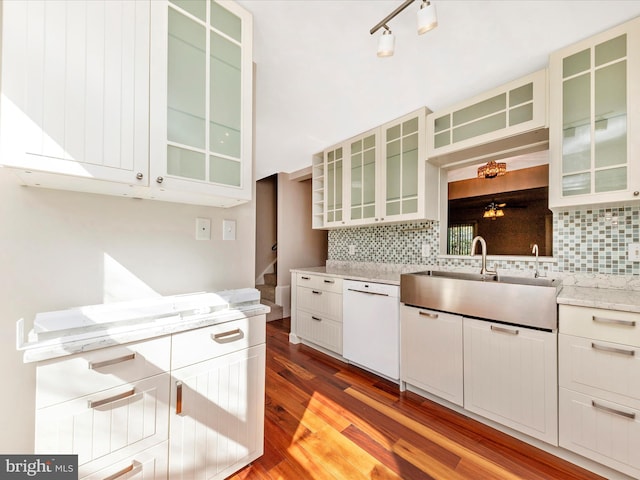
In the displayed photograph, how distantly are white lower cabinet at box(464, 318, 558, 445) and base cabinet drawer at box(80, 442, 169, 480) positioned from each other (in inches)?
70.8

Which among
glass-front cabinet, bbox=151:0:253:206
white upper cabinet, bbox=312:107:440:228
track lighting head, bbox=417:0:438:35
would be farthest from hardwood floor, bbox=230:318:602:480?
track lighting head, bbox=417:0:438:35

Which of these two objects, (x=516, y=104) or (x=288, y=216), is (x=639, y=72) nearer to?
(x=516, y=104)

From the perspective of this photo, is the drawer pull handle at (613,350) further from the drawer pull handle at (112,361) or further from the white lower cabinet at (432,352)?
the drawer pull handle at (112,361)

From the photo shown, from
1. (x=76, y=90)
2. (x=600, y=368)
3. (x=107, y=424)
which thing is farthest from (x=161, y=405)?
(x=600, y=368)

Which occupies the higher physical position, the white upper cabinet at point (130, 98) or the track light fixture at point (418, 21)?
the track light fixture at point (418, 21)

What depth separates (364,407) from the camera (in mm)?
1945

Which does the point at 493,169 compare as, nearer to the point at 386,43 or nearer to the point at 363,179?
the point at 363,179

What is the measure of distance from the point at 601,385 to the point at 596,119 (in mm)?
1504

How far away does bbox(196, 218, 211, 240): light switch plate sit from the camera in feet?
4.95

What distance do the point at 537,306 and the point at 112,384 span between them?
6.89 feet

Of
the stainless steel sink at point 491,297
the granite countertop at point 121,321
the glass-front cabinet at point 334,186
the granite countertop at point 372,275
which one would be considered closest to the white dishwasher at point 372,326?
the granite countertop at point 372,275

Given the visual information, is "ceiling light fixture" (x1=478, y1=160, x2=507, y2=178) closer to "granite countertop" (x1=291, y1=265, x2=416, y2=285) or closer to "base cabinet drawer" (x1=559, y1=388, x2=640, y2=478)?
"granite countertop" (x1=291, y1=265, x2=416, y2=285)

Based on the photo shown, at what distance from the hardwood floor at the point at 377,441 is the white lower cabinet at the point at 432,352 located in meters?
0.16

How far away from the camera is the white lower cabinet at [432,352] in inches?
73.2
